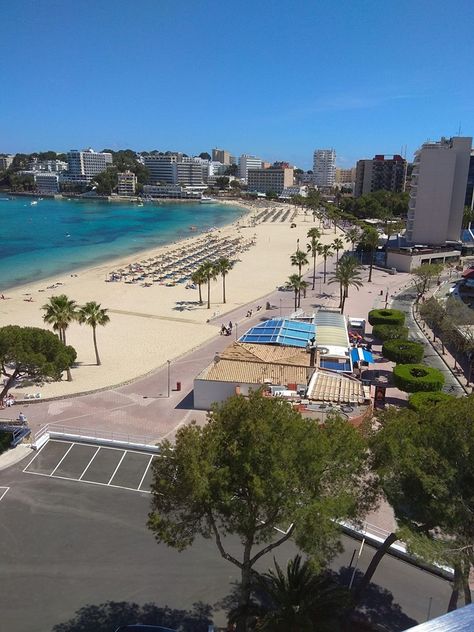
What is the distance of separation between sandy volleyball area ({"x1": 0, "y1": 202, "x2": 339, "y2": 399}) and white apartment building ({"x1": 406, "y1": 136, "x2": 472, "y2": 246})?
2014 centimetres

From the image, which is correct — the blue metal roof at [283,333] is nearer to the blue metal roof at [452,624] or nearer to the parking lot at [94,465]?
the parking lot at [94,465]

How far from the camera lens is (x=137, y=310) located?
156 feet

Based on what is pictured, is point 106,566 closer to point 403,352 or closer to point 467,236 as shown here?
point 403,352

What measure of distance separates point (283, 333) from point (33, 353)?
1605 centimetres

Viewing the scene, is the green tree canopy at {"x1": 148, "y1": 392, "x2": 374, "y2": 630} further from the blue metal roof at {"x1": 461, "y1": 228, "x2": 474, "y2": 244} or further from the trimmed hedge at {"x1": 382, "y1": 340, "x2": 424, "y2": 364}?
the blue metal roof at {"x1": 461, "y1": 228, "x2": 474, "y2": 244}

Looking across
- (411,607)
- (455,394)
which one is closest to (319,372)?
(455,394)

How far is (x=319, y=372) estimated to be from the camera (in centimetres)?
2705

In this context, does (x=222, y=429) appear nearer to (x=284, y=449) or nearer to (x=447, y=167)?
(x=284, y=449)

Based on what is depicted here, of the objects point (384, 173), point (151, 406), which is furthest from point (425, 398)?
point (384, 173)

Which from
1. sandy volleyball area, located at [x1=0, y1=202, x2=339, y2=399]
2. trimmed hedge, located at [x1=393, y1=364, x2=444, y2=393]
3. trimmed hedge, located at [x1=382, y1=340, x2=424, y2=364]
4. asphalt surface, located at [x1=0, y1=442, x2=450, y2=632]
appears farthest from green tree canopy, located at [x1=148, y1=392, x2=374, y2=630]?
trimmed hedge, located at [x1=382, y1=340, x2=424, y2=364]

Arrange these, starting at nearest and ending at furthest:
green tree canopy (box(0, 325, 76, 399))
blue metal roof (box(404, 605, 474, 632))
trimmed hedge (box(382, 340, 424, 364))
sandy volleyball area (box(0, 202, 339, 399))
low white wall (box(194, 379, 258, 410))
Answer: blue metal roof (box(404, 605, 474, 632)) → green tree canopy (box(0, 325, 76, 399)) → low white wall (box(194, 379, 258, 410)) → trimmed hedge (box(382, 340, 424, 364)) → sandy volleyball area (box(0, 202, 339, 399))

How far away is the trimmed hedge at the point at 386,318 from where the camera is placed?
128 ft

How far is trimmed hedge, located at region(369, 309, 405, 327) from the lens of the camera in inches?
1531

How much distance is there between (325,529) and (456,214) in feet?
228
